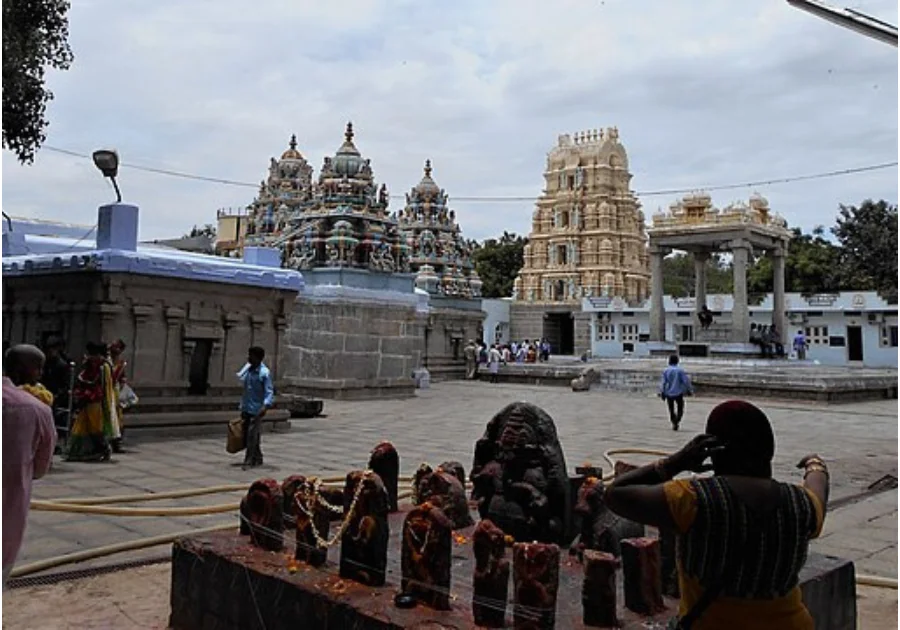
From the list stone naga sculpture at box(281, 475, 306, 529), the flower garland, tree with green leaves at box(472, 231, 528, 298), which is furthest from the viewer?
tree with green leaves at box(472, 231, 528, 298)

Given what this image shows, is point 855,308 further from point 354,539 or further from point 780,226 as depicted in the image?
point 354,539

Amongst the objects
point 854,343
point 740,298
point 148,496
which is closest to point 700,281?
point 740,298

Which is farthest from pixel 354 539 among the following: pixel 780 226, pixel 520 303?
pixel 520 303

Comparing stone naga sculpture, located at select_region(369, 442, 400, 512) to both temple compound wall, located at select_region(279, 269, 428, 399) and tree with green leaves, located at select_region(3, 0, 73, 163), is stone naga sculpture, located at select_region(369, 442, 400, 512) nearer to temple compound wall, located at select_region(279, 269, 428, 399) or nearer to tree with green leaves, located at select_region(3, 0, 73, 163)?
tree with green leaves, located at select_region(3, 0, 73, 163)

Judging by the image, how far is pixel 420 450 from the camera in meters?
10.1

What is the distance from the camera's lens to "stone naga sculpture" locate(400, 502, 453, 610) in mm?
3080

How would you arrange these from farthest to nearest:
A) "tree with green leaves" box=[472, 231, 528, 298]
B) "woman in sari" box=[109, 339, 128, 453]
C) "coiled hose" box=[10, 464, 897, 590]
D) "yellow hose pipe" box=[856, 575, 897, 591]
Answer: "tree with green leaves" box=[472, 231, 528, 298] < "woman in sari" box=[109, 339, 128, 453] < "yellow hose pipe" box=[856, 575, 897, 591] < "coiled hose" box=[10, 464, 897, 590]

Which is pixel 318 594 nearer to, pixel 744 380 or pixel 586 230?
pixel 744 380

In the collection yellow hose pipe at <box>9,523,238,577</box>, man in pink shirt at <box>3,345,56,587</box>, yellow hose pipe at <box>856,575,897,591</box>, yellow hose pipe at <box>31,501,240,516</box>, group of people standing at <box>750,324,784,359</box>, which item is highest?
group of people standing at <box>750,324,784,359</box>

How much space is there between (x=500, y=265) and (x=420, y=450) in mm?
48370

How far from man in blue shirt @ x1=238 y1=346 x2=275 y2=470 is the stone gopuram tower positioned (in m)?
37.6

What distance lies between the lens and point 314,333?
1817 cm

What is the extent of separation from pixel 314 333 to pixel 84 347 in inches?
306

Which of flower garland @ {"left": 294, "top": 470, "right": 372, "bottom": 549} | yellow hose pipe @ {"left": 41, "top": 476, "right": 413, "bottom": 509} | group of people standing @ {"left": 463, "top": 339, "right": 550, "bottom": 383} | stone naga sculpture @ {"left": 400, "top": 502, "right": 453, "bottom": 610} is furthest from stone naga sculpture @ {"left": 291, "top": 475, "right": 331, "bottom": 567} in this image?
group of people standing @ {"left": 463, "top": 339, "right": 550, "bottom": 383}
